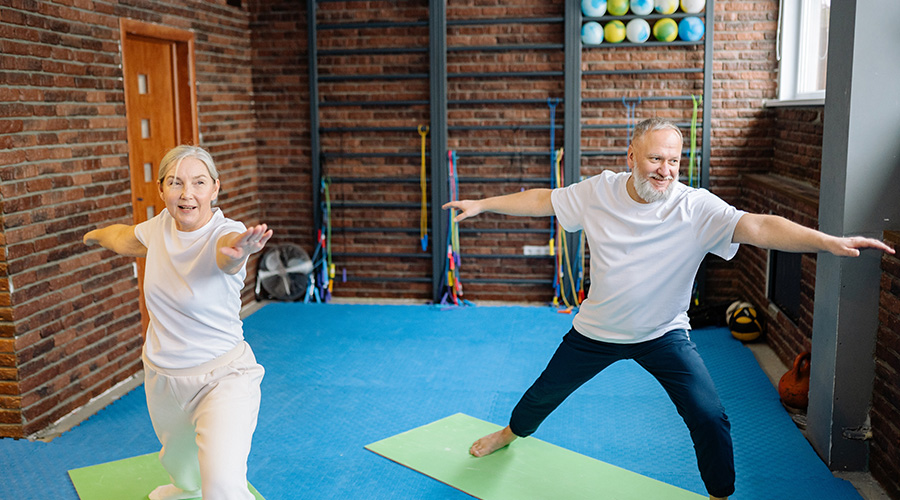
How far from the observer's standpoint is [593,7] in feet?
21.2

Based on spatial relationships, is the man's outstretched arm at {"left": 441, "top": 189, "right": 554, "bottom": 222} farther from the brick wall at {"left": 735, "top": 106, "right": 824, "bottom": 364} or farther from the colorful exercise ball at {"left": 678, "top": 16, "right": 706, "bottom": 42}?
the colorful exercise ball at {"left": 678, "top": 16, "right": 706, "bottom": 42}

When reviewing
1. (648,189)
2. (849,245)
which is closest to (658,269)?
(648,189)

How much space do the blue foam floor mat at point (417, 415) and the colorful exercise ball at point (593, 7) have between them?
256 centimetres

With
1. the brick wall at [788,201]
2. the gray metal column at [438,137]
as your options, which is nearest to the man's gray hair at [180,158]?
the brick wall at [788,201]

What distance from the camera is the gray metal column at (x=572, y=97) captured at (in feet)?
21.5

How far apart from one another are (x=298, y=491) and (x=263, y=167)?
14.7ft

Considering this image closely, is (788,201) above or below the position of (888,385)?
above

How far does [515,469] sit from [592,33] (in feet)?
13.7

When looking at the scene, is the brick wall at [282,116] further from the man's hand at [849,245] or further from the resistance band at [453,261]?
the man's hand at [849,245]

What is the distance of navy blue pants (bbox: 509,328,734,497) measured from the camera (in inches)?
112

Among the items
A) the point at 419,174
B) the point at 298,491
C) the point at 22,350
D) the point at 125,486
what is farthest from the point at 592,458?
the point at 419,174

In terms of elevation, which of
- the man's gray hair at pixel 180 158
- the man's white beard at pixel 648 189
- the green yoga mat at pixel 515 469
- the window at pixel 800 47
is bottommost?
the green yoga mat at pixel 515 469

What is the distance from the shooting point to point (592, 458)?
371 centimetres

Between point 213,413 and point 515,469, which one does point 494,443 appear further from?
point 213,413
